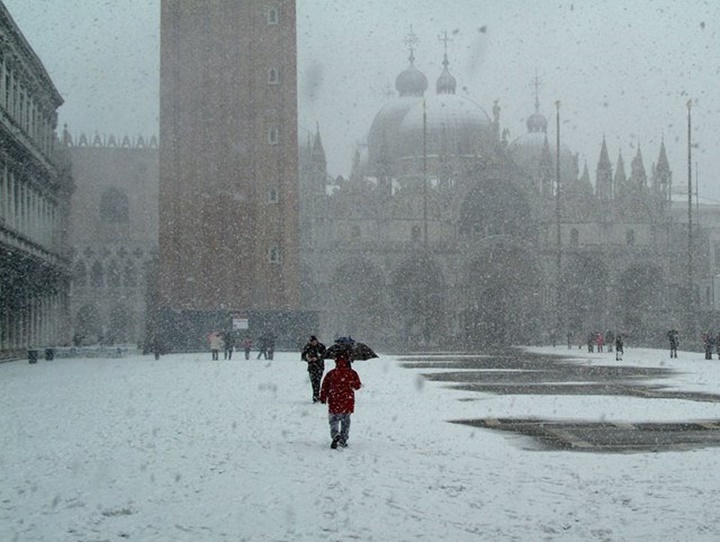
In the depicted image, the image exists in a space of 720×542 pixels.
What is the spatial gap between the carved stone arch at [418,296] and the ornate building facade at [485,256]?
0.31 feet

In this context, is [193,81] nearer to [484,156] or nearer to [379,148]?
[484,156]

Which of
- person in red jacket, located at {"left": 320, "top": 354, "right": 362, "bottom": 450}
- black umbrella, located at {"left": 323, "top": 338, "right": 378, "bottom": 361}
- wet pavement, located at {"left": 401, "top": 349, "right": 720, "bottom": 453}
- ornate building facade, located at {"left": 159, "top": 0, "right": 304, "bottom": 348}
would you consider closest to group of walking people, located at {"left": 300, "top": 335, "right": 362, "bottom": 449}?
person in red jacket, located at {"left": 320, "top": 354, "right": 362, "bottom": 450}

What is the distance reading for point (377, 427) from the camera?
1814 centimetres

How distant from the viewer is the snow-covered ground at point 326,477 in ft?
32.5

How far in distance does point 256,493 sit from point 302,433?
18.8ft

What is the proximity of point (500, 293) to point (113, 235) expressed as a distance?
32207 millimetres

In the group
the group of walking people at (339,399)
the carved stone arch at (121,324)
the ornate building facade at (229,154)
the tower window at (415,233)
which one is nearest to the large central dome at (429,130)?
the tower window at (415,233)

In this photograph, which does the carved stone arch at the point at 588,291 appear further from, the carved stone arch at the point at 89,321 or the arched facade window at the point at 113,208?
the carved stone arch at the point at 89,321

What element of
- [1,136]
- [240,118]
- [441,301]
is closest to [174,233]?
[240,118]

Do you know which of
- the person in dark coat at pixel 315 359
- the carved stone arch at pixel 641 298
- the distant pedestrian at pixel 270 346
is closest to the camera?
the person in dark coat at pixel 315 359

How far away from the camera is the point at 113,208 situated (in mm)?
91812

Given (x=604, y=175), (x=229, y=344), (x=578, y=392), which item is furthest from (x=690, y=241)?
(x=578, y=392)

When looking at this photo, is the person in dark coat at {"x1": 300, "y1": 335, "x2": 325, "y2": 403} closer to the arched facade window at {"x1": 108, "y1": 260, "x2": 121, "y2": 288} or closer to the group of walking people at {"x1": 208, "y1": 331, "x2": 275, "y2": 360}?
the group of walking people at {"x1": 208, "y1": 331, "x2": 275, "y2": 360}

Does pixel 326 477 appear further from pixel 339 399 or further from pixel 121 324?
pixel 121 324
